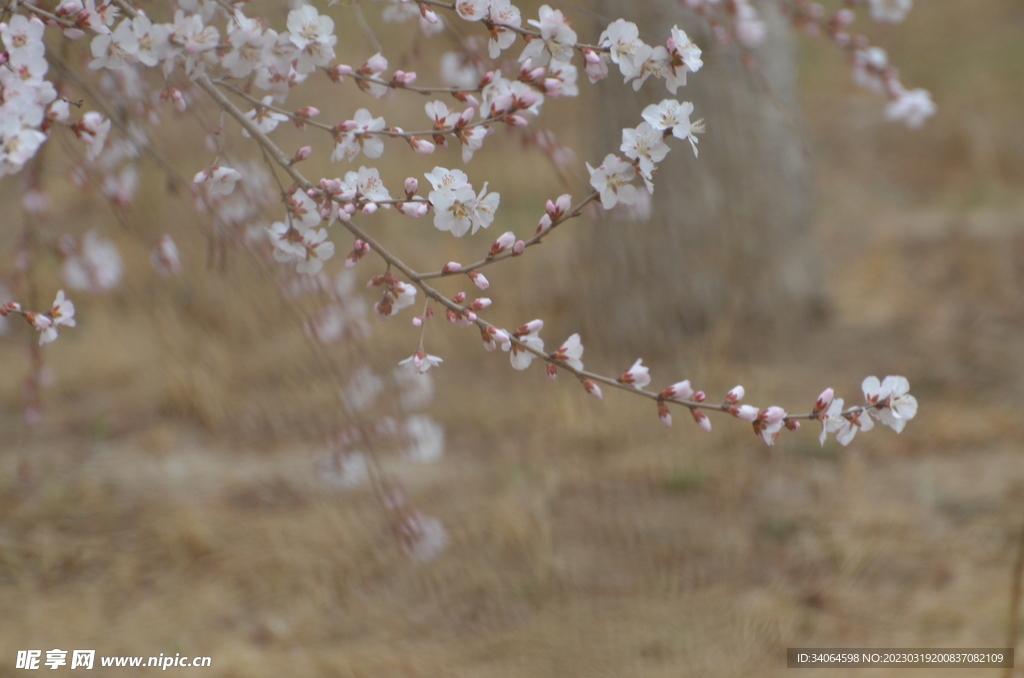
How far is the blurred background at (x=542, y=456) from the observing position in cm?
184

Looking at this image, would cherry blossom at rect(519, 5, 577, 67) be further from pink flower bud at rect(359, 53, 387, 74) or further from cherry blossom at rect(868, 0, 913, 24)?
cherry blossom at rect(868, 0, 913, 24)

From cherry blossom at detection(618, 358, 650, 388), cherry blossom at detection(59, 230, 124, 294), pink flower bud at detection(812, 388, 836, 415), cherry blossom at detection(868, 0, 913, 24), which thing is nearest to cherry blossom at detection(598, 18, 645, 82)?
cherry blossom at detection(618, 358, 650, 388)

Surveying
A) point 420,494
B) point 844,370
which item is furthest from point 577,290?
point 420,494

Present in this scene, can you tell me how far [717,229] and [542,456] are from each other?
109 centimetres

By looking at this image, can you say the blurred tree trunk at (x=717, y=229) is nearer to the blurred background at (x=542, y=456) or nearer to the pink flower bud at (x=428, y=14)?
the blurred background at (x=542, y=456)

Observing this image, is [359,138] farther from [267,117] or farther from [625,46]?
[625,46]

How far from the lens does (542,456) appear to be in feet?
8.38

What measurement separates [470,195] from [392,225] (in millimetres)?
3463

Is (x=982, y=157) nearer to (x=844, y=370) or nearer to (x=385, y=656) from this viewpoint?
(x=844, y=370)

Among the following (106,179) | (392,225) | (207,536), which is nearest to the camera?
(106,179)

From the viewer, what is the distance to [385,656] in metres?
1.79

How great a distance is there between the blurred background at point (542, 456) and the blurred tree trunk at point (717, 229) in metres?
0.01

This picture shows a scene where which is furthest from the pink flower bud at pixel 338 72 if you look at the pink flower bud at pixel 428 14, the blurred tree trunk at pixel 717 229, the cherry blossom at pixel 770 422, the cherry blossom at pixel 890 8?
the blurred tree trunk at pixel 717 229

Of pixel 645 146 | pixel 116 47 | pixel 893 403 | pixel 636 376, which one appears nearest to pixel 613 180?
pixel 645 146
